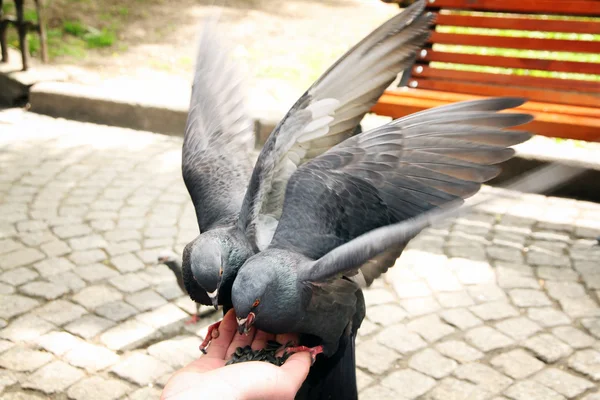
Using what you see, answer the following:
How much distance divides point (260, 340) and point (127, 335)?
121cm

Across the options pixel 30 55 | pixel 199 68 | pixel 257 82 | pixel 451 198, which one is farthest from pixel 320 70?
pixel 451 198

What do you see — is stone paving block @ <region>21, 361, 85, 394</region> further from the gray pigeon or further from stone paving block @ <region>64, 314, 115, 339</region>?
the gray pigeon

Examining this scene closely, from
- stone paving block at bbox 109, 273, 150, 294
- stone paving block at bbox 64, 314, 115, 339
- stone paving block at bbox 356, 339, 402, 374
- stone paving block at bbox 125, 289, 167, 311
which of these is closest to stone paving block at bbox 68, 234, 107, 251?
stone paving block at bbox 109, 273, 150, 294

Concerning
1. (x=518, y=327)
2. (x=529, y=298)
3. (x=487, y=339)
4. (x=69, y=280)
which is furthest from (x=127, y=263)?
(x=529, y=298)

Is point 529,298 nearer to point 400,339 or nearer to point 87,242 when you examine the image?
point 400,339

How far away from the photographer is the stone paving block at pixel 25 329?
3.30m

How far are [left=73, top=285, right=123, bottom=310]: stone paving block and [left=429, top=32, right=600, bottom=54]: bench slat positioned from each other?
3350mm

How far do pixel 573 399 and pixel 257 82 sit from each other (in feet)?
16.6

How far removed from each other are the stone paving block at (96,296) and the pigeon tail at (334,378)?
5.29 feet

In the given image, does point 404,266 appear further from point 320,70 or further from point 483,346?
point 320,70

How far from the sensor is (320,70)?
7.39m

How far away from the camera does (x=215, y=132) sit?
10.2ft

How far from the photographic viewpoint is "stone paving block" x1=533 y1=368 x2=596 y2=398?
3000 mm

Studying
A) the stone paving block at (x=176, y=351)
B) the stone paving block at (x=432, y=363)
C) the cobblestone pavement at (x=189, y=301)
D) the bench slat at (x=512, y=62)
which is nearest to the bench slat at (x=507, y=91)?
the bench slat at (x=512, y=62)
